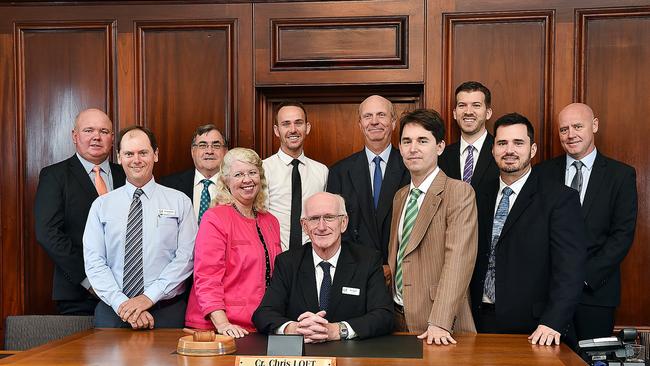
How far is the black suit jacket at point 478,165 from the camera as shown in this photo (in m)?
3.97

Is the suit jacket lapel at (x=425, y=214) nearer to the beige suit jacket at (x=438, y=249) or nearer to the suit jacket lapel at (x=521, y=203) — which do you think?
the beige suit jacket at (x=438, y=249)

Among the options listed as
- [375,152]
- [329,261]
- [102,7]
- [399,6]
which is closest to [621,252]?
[375,152]

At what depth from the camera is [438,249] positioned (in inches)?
125

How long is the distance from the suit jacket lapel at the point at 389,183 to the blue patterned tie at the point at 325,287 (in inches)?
33.0

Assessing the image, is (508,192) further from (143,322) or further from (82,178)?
(82,178)

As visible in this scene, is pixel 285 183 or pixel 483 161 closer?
pixel 483 161

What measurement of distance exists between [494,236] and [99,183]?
2.22 m

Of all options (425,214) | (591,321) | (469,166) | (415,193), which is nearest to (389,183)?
(469,166)

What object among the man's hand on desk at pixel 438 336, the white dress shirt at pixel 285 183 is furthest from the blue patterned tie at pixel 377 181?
the man's hand on desk at pixel 438 336

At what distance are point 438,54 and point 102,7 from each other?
2.23m

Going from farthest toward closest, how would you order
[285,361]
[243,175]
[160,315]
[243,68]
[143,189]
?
[243,68] → [143,189] → [160,315] → [243,175] → [285,361]

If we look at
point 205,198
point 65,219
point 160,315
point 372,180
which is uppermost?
point 372,180

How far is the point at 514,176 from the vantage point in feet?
11.1

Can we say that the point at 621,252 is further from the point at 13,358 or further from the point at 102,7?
the point at 102,7
